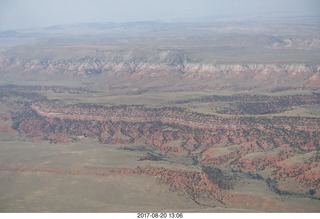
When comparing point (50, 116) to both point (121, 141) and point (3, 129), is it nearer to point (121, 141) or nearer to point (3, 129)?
point (3, 129)

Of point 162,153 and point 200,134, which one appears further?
point 200,134

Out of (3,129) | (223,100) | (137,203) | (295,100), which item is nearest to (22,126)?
(3,129)

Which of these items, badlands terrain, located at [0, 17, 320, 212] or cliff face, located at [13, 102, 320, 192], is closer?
badlands terrain, located at [0, 17, 320, 212]

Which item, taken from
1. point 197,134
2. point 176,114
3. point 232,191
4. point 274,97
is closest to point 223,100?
point 274,97

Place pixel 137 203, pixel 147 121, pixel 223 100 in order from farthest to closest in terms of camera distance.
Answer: pixel 223 100
pixel 147 121
pixel 137 203

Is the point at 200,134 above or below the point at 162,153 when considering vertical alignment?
above

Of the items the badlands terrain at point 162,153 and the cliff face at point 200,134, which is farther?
the cliff face at point 200,134

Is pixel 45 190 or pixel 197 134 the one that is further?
pixel 197 134

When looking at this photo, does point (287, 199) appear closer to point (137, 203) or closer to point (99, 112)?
point (137, 203)

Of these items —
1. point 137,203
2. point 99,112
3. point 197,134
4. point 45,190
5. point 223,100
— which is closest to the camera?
point 137,203
